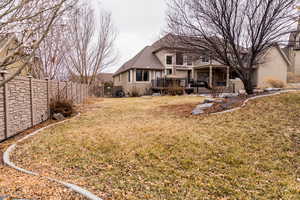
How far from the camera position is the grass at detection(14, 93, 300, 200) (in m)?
2.53

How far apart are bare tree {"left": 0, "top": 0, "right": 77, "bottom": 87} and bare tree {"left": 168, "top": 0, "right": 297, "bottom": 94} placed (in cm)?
531

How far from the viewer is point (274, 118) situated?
5.19m

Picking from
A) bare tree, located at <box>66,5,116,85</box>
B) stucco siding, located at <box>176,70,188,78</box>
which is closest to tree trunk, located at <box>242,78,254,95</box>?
bare tree, located at <box>66,5,116,85</box>

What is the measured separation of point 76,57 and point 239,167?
1575 centimetres

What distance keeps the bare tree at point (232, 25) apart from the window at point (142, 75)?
12.9 meters

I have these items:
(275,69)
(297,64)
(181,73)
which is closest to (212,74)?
(181,73)

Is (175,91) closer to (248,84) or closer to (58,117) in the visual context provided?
(248,84)

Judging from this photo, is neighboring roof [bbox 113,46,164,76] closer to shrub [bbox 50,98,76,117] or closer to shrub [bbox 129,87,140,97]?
shrub [bbox 129,87,140,97]

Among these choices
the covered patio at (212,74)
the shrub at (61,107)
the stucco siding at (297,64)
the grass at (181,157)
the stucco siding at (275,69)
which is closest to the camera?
the grass at (181,157)

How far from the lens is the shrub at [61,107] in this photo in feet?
24.0

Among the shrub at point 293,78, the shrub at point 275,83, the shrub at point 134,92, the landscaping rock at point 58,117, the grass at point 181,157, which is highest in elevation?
the shrub at point 293,78

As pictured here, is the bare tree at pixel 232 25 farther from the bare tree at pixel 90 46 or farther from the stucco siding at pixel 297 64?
the stucco siding at pixel 297 64

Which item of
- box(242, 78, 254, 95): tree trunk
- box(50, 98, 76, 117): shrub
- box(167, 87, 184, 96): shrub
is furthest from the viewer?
box(167, 87, 184, 96): shrub

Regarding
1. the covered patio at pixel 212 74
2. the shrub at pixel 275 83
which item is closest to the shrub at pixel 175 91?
the covered patio at pixel 212 74
